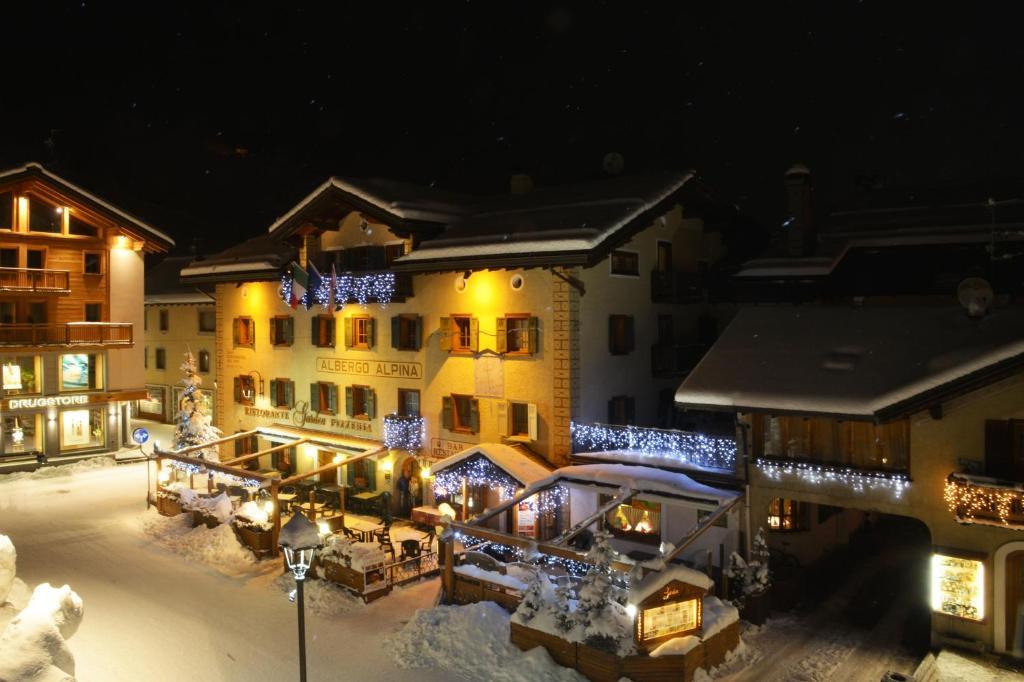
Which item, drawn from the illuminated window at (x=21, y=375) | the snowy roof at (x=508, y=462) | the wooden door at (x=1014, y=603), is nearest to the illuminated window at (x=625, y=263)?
the snowy roof at (x=508, y=462)

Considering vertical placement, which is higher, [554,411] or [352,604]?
[554,411]

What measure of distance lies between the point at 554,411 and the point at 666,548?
24.2 ft

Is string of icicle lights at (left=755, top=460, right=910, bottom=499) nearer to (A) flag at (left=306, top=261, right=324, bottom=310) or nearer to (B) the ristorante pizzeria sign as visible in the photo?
(B) the ristorante pizzeria sign

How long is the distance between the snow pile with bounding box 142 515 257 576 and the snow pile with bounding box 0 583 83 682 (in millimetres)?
6856

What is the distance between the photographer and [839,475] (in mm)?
17766

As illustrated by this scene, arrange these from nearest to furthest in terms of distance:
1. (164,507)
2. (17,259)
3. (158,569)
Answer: (158,569) → (164,507) → (17,259)

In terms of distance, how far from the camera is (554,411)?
78.2ft

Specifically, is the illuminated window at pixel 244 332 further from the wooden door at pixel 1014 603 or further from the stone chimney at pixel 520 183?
the wooden door at pixel 1014 603

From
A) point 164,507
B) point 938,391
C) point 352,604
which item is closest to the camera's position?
point 938,391

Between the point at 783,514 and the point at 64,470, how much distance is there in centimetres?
3320

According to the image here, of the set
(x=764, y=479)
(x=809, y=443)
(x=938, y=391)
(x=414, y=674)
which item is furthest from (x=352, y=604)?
(x=938, y=391)

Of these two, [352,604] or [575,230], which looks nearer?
[352,604]

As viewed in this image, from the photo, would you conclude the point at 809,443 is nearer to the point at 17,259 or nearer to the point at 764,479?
the point at 764,479

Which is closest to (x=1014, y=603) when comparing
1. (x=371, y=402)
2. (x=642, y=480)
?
(x=642, y=480)
